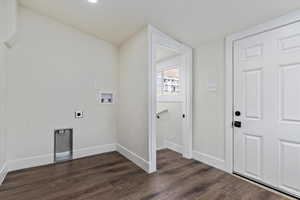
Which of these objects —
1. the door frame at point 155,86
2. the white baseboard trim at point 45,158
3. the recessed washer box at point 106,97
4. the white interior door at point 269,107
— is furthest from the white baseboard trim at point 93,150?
the white interior door at point 269,107

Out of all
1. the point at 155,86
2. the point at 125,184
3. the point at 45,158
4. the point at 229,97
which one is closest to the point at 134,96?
the point at 155,86

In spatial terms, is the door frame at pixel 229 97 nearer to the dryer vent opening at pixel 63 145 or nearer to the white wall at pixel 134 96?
the white wall at pixel 134 96

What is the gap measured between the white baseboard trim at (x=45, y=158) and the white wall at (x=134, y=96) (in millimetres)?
418

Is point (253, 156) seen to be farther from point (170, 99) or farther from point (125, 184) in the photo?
point (170, 99)

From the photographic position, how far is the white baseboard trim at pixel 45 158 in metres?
2.72

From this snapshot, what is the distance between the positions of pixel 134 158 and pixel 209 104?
1.79 meters

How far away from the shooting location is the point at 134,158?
3.03 m

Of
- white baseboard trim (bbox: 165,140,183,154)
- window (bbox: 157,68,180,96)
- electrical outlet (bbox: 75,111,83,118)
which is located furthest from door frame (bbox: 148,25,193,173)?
electrical outlet (bbox: 75,111,83,118)

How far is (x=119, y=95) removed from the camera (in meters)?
3.79

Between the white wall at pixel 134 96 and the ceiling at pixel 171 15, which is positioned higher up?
the ceiling at pixel 171 15

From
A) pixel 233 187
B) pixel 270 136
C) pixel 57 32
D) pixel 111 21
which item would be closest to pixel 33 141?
pixel 57 32

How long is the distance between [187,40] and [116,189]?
112 inches

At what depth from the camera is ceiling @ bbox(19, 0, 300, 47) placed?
200 centimetres

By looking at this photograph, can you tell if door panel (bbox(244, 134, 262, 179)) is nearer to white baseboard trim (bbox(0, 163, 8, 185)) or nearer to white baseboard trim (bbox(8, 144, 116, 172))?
white baseboard trim (bbox(8, 144, 116, 172))
